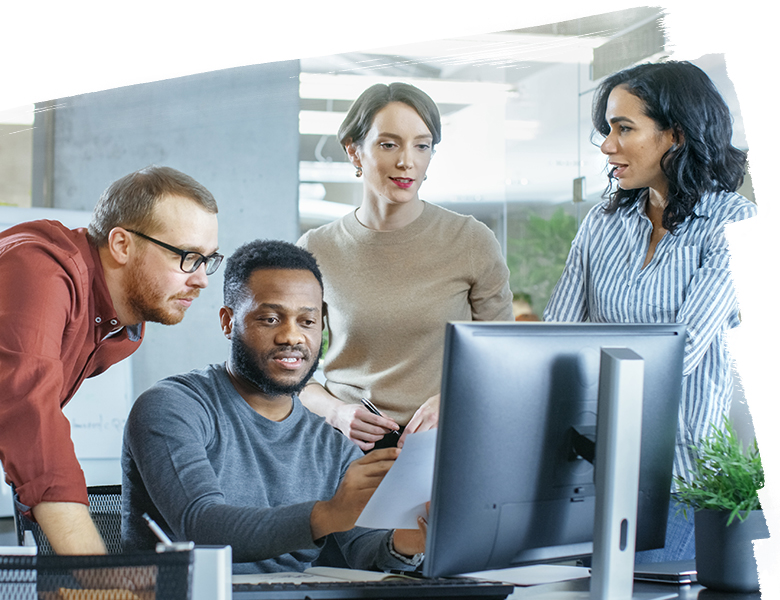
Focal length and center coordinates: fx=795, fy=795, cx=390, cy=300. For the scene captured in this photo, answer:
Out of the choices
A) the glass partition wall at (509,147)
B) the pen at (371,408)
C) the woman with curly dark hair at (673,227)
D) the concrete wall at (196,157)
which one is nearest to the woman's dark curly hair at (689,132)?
the woman with curly dark hair at (673,227)

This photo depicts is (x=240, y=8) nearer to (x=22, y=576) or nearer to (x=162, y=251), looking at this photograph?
(x=162, y=251)

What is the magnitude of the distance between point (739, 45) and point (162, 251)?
119 cm

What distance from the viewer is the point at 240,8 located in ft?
5.31

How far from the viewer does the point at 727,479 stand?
100 cm

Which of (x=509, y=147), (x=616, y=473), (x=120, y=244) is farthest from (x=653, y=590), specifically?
(x=509, y=147)

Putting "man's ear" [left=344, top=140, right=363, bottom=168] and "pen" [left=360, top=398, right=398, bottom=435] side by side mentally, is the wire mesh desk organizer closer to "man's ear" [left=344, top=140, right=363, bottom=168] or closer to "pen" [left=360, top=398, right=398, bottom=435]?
"pen" [left=360, top=398, right=398, bottom=435]

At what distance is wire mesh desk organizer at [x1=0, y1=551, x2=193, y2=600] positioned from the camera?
65 centimetres

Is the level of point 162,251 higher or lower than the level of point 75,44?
lower

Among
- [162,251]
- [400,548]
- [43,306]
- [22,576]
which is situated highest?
[162,251]

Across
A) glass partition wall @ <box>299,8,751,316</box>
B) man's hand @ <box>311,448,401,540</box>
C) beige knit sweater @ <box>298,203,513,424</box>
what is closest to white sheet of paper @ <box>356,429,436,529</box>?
man's hand @ <box>311,448,401,540</box>

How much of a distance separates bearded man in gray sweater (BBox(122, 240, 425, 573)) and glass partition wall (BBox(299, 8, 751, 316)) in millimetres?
1867

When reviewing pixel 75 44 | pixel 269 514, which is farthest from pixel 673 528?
pixel 75 44

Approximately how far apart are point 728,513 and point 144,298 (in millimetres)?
980

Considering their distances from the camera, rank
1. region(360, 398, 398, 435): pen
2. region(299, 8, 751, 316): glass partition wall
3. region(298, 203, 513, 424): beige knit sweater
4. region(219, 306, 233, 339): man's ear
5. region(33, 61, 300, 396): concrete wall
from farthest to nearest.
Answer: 1. region(299, 8, 751, 316): glass partition wall
2. region(33, 61, 300, 396): concrete wall
3. region(298, 203, 513, 424): beige knit sweater
4. region(360, 398, 398, 435): pen
5. region(219, 306, 233, 339): man's ear
